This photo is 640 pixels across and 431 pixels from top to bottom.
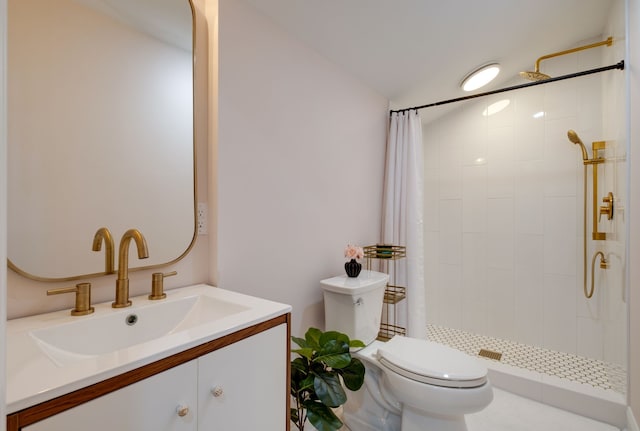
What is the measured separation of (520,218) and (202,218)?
8.34 feet

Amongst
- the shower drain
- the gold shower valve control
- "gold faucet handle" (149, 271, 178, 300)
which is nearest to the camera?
"gold faucet handle" (149, 271, 178, 300)

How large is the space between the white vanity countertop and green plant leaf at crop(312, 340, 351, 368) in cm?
42

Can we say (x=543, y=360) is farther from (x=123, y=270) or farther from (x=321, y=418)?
(x=123, y=270)

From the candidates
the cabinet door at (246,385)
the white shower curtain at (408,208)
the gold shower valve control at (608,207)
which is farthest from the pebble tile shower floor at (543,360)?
the cabinet door at (246,385)

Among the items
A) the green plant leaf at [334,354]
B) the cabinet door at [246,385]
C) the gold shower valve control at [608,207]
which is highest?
the gold shower valve control at [608,207]

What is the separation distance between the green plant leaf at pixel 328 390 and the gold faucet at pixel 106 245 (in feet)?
2.87

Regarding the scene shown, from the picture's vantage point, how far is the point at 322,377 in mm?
1286

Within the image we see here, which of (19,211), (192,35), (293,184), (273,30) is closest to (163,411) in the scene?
(19,211)

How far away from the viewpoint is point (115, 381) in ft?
2.10

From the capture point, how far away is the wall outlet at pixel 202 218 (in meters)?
1.35

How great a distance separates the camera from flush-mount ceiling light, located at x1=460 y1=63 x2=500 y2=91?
2.45 metres

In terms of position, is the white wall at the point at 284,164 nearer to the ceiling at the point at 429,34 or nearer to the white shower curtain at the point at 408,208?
the ceiling at the point at 429,34

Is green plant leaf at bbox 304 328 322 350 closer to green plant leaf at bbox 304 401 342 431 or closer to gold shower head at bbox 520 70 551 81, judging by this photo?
green plant leaf at bbox 304 401 342 431

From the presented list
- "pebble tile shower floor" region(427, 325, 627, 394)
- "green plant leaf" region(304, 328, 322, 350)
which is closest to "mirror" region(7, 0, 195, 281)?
"green plant leaf" region(304, 328, 322, 350)
